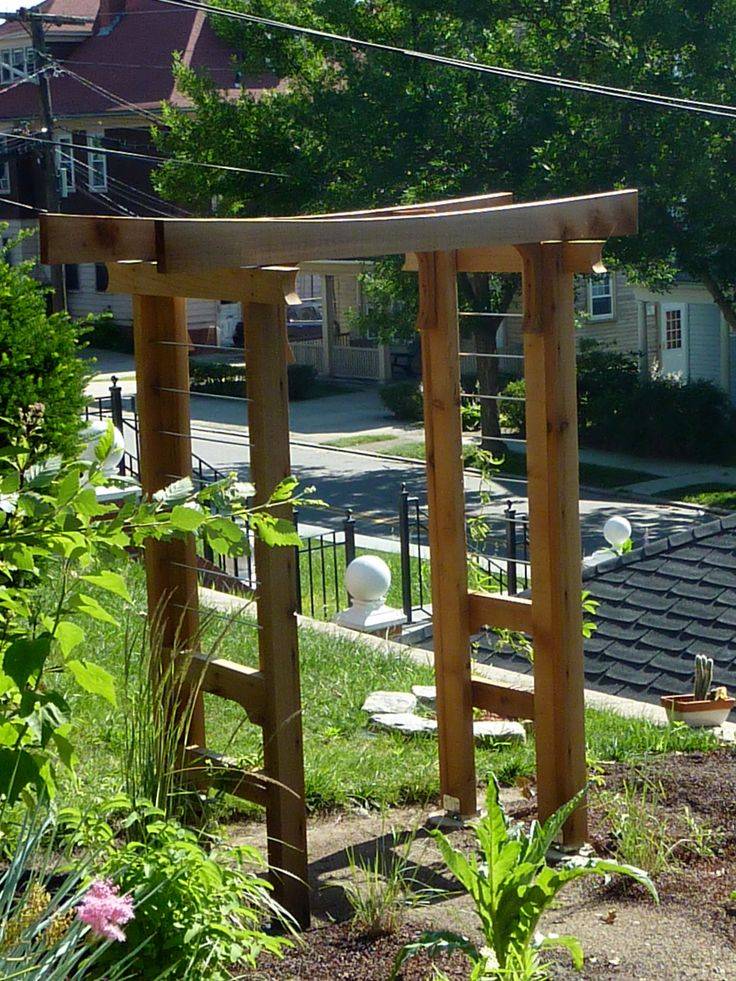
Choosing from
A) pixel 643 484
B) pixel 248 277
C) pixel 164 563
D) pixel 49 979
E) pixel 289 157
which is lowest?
pixel 643 484

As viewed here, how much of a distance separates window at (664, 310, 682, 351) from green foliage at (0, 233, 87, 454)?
2429 centimetres

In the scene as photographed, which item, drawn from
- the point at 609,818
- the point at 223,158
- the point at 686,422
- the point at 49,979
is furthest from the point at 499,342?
the point at 49,979

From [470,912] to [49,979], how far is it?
1963mm

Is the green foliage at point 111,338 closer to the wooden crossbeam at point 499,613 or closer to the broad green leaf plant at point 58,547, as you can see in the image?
the wooden crossbeam at point 499,613

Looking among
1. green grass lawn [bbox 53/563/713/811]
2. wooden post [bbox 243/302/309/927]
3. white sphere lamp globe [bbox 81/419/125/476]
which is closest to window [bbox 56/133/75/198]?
white sphere lamp globe [bbox 81/419/125/476]

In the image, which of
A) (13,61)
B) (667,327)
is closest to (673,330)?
(667,327)

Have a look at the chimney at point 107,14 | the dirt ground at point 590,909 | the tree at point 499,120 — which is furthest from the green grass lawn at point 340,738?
the chimney at point 107,14

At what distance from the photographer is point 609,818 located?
543 cm

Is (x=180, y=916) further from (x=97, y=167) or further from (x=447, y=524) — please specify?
(x=97, y=167)

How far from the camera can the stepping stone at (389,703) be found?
23.1 feet

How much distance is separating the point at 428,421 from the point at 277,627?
140 cm

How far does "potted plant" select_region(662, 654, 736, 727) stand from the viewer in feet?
23.4

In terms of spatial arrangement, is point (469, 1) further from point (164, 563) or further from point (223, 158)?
point (164, 563)

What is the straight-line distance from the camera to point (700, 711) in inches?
282
